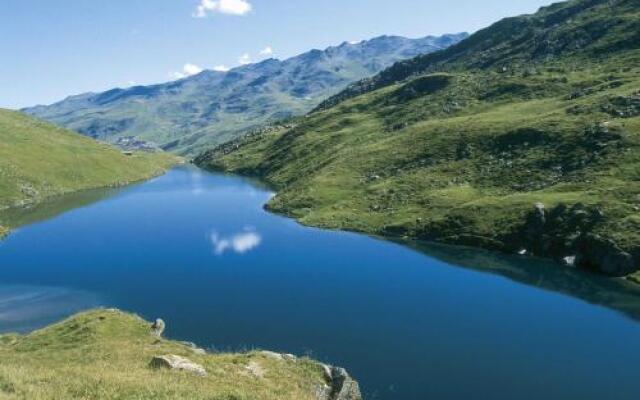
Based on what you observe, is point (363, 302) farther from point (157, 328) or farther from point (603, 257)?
point (603, 257)

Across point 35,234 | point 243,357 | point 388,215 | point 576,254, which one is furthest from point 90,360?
point 35,234

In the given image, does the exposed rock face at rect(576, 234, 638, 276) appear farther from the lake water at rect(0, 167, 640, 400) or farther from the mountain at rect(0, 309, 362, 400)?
the mountain at rect(0, 309, 362, 400)

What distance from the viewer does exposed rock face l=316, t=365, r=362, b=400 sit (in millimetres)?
40278

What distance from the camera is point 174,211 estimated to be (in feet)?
500

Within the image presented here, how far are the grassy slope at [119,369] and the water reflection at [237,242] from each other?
44.3 m

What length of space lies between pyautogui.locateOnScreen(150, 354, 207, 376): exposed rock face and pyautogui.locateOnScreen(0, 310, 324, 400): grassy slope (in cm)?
64

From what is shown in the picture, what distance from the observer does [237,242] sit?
110 m

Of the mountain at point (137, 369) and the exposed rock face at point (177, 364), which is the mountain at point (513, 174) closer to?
the mountain at point (137, 369)

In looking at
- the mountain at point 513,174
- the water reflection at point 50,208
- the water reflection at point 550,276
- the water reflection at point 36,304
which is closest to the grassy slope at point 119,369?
the water reflection at point 36,304

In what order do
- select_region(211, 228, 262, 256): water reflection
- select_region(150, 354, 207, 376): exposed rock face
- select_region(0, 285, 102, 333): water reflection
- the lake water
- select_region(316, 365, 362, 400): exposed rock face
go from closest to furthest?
select_region(150, 354, 207, 376): exposed rock face
select_region(316, 365, 362, 400): exposed rock face
the lake water
select_region(0, 285, 102, 333): water reflection
select_region(211, 228, 262, 256): water reflection

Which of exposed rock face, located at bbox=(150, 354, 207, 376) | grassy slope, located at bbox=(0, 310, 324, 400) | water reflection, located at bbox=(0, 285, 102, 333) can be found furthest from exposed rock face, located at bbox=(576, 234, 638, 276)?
water reflection, located at bbox=(0, 285, 102, 333)

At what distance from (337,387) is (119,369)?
1456cm

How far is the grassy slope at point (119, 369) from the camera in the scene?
26422mm

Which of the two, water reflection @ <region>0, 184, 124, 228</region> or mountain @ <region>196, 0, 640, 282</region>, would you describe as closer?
mountain @ <region>196, 0, 640, 282</region>
